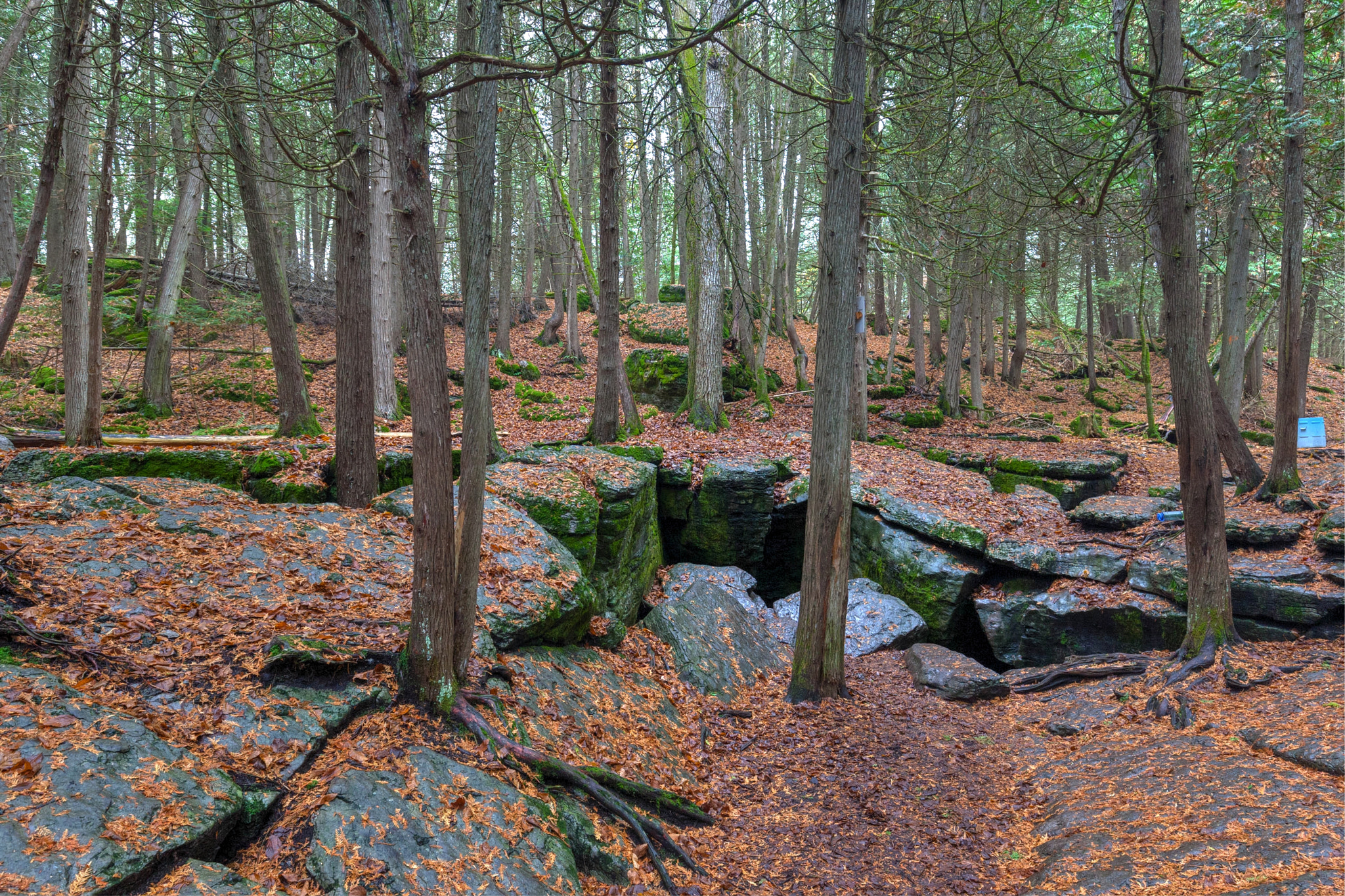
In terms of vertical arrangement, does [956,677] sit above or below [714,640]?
below

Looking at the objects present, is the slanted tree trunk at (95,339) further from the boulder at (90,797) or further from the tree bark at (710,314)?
the tree bark at (710,314)

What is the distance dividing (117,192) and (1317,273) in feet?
83.9

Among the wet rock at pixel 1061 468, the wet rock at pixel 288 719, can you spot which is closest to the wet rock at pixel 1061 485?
the wet rock at pixel 1061 468

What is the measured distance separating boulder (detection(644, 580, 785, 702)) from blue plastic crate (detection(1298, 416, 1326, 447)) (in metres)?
7.27

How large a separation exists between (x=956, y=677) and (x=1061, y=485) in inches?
212

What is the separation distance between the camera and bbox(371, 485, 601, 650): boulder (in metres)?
5.31

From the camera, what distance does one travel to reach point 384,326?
1171 cm

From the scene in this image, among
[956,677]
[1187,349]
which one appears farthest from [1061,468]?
[956,677]

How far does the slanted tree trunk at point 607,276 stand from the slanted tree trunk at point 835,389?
3.41 metres

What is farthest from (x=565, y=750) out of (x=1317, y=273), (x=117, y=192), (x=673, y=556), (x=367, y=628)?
(x=1317, y=273)

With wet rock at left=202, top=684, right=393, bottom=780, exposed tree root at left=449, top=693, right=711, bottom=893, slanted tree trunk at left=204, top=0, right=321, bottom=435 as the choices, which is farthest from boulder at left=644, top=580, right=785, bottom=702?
slanted tree trunk at left=204, top=0, right=321, bottom=435

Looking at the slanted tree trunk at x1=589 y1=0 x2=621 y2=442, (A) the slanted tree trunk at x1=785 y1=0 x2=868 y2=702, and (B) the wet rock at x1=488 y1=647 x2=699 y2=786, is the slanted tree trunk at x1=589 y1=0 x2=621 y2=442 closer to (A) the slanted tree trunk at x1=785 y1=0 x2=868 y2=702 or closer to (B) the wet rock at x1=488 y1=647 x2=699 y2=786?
(A) the slanted tree trunk at x1=785 y1=0 x2=868 y2=702

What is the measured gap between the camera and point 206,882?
8.35 ft

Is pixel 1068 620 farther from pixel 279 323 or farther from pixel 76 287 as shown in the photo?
pixel 76 287
